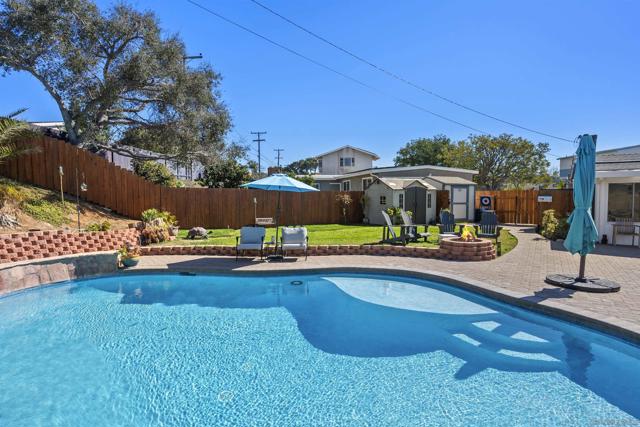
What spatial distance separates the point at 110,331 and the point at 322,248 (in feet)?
19.5

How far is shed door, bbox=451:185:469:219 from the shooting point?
801 inches

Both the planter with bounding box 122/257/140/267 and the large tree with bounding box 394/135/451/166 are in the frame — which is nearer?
the planter with bounding box 122/257/140/267

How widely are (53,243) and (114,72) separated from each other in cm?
948

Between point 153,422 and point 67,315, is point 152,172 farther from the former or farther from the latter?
point 153,422

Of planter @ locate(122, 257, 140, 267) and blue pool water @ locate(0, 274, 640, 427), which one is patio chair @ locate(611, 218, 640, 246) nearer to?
blue pool water @ locate(0, 274, 640, 427)

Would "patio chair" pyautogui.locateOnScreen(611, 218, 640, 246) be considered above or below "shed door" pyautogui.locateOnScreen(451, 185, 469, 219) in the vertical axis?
below

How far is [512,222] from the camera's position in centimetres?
1986

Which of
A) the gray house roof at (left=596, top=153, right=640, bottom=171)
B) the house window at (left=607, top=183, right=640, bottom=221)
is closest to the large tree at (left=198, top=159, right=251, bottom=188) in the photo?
the gray house roof at (left=596, top=153, right=640, bottom=171)

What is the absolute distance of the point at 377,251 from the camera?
1030 centimetres

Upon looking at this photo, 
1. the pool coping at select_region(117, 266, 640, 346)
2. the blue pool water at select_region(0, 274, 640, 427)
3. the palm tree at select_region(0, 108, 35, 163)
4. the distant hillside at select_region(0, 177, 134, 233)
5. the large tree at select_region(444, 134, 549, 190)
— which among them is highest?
the large tree at select_region(444, 134, 549, 190)

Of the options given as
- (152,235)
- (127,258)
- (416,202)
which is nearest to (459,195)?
(416,202)

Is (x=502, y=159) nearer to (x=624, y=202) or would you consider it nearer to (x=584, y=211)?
(x=624, y=202)

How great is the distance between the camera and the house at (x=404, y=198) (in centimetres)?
1817

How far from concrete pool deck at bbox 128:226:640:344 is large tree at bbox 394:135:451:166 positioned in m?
40.7
